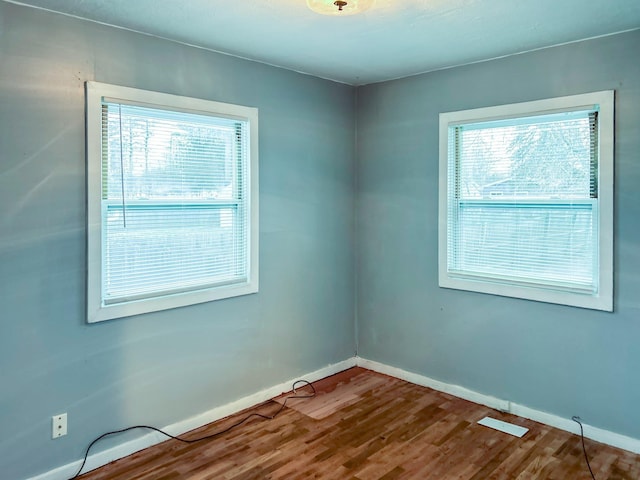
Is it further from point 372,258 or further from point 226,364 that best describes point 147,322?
point 372,258

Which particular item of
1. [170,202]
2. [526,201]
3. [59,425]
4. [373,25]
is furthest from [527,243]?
[59,425]

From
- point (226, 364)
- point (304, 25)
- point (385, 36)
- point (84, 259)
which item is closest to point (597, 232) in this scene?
point (385, 36)

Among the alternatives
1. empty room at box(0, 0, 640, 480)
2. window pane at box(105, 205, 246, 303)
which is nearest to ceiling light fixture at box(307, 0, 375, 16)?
empty room at box(0, 0, 640, 480)

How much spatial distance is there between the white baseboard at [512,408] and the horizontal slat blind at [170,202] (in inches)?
62.2

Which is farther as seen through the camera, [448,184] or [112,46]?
[448,184]

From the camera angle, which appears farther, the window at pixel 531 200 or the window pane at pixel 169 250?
the window at pixel 531 200

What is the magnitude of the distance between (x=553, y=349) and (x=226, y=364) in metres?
2.19

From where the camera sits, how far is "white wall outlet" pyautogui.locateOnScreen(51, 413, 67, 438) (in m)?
2.58

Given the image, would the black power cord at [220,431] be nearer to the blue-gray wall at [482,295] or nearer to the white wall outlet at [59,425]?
the white wall outlet at [59,425]

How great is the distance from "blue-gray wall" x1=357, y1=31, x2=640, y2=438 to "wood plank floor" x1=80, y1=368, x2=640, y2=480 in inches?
12.0

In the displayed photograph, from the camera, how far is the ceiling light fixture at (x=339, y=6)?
86.0 inches

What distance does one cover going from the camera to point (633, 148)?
2859mm

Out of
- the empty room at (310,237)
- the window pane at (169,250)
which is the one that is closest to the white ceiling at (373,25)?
the empty room at (310,237)

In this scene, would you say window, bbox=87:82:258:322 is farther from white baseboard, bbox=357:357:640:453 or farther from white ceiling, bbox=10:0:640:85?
white baseboard, bbox=357:357:640:453
